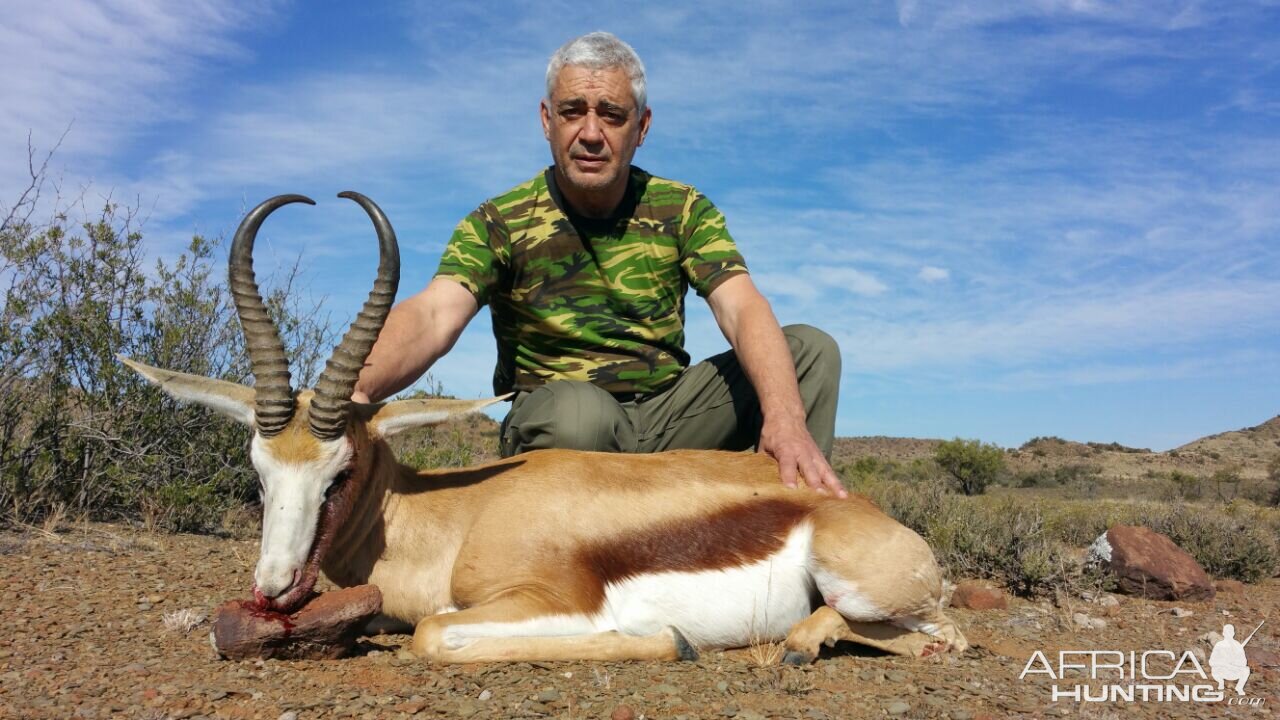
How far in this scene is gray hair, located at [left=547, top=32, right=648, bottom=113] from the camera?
6.42m

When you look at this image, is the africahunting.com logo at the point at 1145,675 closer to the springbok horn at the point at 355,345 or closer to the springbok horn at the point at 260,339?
the springbok horn at the point at 355,345

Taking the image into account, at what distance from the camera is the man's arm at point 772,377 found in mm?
5090

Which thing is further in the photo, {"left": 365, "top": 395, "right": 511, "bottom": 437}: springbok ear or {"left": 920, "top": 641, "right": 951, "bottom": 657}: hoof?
{"left": 920, "top": 641, "right": 951, "bottom": 657}: hoof

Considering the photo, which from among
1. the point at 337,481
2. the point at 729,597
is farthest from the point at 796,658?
the point at 337,481

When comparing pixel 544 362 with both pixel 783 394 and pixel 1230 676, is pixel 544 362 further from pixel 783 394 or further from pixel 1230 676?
pixel 1230 676

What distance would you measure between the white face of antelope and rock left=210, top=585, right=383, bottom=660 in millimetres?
86

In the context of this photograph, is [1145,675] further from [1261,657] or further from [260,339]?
[260,339]

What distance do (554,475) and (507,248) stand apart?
7.20ft

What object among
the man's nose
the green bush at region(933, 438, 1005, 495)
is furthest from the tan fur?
the green bush at region(933, 438, 1005, 495)

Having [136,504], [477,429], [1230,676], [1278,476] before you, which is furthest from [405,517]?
[1278,476]

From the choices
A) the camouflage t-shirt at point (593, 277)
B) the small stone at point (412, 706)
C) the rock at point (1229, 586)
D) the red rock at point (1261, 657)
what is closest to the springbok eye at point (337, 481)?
the small stone at point (412, 706)

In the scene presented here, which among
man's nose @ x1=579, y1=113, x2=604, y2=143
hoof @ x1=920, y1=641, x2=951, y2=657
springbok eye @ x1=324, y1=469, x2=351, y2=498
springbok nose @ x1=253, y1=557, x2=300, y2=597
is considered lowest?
hoof @ x1=920, y1=641, x2=951, y2=657

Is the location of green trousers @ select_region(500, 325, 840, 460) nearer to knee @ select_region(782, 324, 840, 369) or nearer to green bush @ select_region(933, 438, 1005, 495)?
knee @ select_region(782, 324, 840, 369)

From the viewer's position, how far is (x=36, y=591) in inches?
219
